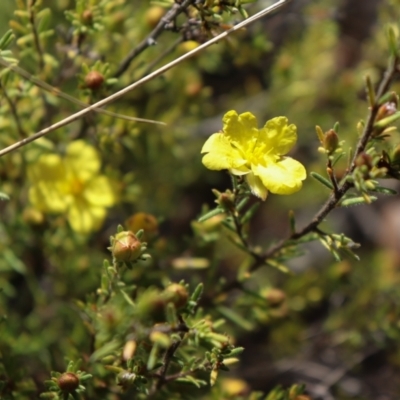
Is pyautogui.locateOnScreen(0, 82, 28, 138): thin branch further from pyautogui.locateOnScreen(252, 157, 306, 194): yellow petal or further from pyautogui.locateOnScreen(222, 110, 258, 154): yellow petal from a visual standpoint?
pyautogui.locateOnScreen(252, 157, 306, 194): yellow petal

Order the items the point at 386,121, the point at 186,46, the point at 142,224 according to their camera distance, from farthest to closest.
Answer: the point at 186,46 < the point at 142,224 < the point at 386,121

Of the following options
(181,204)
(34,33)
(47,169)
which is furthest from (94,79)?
(181,204)

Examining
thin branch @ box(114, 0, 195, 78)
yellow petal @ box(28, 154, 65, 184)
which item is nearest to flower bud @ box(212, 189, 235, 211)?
thin branch @ box(114, 0, 195, 78)

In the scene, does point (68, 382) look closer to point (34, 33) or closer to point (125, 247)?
point (125, 247)

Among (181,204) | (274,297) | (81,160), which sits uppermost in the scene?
(81,160)

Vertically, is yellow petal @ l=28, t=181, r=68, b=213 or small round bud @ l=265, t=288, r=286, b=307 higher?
yellow petal @ l=28, t=181, r=68, b=213

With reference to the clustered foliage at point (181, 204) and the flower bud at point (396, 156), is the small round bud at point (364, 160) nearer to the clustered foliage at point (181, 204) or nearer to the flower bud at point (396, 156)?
the clustered foliage at point (181, 204)
